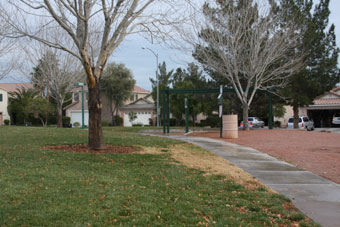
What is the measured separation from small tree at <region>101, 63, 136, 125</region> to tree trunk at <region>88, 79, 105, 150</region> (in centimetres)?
3423

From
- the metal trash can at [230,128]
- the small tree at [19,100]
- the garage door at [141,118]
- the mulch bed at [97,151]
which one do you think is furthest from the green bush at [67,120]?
the mulch bed at [97,151]

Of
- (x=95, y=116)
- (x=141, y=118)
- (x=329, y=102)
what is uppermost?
(x=329, y=102)

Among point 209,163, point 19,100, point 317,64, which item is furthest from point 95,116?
point 19,100

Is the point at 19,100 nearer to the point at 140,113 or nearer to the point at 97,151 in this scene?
the point at 140,113

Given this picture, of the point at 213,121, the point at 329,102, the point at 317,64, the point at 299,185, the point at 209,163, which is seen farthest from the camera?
the point at 329,102

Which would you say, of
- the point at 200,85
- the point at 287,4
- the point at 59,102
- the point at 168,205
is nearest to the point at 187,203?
the point at 168,205

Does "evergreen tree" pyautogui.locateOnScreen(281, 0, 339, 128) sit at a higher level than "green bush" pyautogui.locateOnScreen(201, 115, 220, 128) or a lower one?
higher

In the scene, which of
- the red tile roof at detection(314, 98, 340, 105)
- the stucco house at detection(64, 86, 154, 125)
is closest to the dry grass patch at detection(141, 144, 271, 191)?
the red tile roof at detection(314, 98, 340, 105)

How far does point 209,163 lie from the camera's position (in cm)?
1016

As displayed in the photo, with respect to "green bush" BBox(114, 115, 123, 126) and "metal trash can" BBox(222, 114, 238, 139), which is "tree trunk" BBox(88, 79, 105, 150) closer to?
"metal trash can" BBox(222, 114, 238, 139)

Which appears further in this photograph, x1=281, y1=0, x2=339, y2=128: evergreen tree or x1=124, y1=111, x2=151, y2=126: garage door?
x1=124, y1=111, x2=151, y2=126: garage door

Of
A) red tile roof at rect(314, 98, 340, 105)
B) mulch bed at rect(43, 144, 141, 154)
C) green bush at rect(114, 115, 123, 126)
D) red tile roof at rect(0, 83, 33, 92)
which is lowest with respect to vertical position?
mulch bed at rect(43, 144, 141, 154)

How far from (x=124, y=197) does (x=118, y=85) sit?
4051cm

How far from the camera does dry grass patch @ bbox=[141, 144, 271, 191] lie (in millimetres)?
7982
